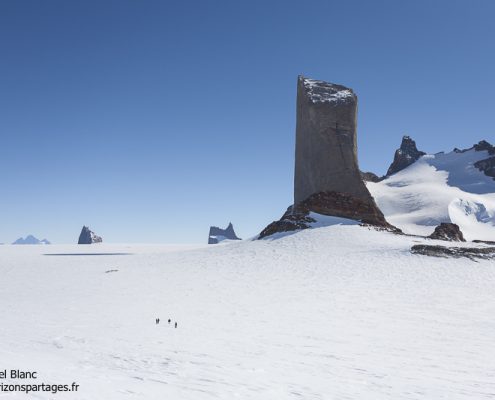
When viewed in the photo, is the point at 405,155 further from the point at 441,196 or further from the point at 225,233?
the point at 225,233

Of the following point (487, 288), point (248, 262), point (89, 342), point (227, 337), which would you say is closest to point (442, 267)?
point (487, 288)

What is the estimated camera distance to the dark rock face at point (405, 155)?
103m

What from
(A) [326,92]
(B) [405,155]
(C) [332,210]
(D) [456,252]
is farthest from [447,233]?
(B) [405,155]

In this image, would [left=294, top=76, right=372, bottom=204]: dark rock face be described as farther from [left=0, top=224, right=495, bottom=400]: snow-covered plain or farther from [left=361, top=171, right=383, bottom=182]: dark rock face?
[left=361, top=171, right=383, bottom=182]: dark rock face

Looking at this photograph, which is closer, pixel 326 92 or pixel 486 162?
pixel 326 92

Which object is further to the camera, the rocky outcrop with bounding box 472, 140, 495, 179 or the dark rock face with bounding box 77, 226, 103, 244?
the rocky outcrop with bounding box 472, 140, 495, 179

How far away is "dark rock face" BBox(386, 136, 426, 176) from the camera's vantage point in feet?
338

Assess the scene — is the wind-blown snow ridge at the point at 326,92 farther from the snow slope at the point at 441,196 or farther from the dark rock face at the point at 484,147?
the dark rock face at the point at 484,147

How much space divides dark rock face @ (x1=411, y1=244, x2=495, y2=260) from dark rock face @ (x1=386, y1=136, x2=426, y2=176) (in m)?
81.9

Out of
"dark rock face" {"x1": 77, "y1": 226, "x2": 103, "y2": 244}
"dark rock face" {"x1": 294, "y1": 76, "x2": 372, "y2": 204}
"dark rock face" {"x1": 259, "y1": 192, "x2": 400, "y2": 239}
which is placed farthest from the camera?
"dark rock face" {"x1": 77, "y1": 226, "x2": 103, "y2": 244}

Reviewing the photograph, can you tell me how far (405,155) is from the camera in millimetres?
105062

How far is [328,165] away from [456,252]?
14.8 m

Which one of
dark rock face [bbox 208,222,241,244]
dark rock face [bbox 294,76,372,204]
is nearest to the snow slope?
dark rock face [bbox 294,76,372,204]

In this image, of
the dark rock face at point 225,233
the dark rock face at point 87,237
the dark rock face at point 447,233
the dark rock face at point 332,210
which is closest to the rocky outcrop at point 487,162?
the dark rock face at point 447,233
